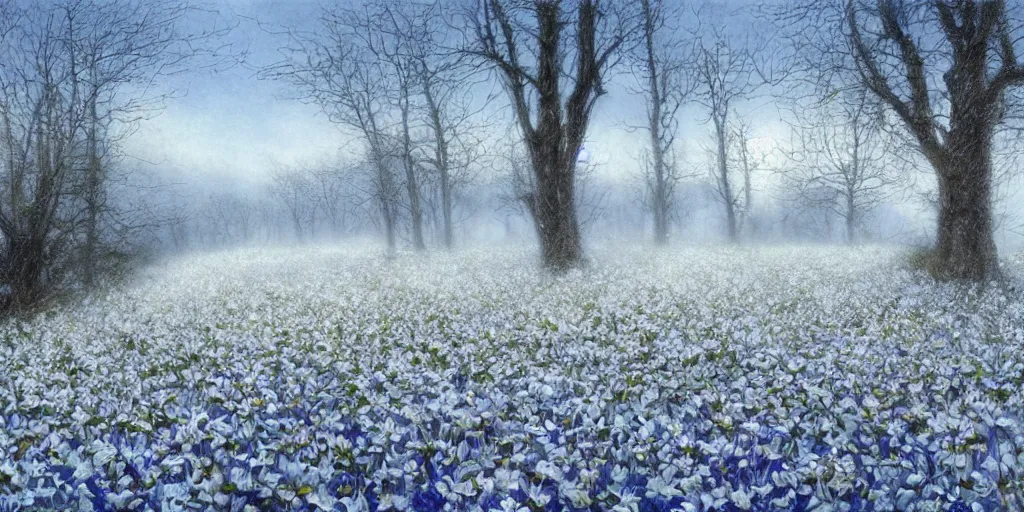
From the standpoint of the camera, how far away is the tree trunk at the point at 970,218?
1080 centimetres

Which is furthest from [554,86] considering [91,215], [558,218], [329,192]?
[329,192]

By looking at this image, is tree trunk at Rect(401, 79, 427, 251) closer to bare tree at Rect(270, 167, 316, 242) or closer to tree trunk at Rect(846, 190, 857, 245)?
tree trunk at Rect(846, 190, 857, 245)

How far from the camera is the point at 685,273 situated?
1264 cm

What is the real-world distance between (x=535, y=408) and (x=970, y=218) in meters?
10.4

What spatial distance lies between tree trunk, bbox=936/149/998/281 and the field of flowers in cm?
222

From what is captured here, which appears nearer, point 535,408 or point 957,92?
point 535,408

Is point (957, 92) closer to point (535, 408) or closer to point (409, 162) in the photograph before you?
point (535, 408)

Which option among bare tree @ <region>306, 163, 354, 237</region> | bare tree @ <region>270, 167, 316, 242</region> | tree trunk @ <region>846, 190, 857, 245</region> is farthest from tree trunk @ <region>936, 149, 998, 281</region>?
bare tree @ <region>270, 167, 316, 242</region>

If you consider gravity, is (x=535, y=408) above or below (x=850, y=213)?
below

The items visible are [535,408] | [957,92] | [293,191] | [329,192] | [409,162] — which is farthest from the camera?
[293,191]

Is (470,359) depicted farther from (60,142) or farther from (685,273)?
(60,142)

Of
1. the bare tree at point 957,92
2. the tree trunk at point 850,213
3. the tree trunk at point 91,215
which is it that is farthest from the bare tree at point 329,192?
the bare tree at point 957,92

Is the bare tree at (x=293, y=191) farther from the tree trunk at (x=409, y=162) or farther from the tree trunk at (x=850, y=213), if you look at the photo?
the tree trunk at (x=850, y=213)

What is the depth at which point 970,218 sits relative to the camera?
1089 cm
